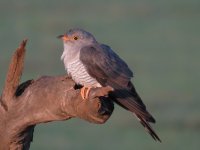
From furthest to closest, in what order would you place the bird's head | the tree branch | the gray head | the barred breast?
the bird's head, the gray head, the barred breast, the tree branch

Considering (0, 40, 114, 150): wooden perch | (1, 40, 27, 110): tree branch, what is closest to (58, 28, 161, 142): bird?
(0, 40, 114, 150): wooden perch

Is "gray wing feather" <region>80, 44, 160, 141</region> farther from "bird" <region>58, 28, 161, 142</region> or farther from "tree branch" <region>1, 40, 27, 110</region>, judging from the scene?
"tree branch" <region>1, 40, 27, 110</region>

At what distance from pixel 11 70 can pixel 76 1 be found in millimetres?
8420

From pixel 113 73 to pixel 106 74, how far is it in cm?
5

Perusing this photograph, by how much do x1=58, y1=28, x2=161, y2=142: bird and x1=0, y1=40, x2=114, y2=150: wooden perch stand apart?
0.48 feet

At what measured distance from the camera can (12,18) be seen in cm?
1341

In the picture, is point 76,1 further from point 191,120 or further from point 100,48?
point 100,48

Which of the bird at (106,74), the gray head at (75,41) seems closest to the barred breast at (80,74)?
the bird at (106,74)

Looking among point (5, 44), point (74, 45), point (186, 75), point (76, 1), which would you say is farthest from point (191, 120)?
point (74, 45)

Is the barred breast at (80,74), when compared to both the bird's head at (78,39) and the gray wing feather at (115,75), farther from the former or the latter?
the bird's head at (78,39)

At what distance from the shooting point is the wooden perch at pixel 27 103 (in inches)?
227

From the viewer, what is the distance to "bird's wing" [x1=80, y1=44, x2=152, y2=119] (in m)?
5.93

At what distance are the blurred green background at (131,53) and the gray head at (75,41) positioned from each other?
3.82 m

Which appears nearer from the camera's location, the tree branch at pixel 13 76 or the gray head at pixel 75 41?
the tree branch at pixel 13 76
